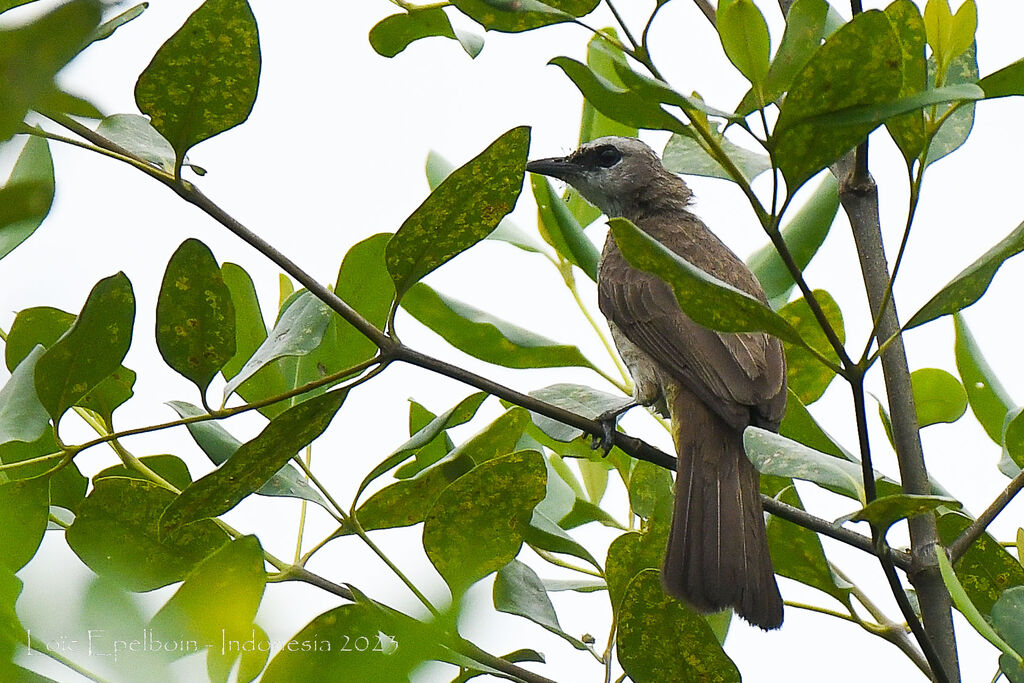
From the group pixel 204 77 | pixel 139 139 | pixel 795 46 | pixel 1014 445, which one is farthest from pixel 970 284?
pixel 139 139

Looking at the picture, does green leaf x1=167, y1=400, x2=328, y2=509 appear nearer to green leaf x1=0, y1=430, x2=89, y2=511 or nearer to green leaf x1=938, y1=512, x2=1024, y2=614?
green leaf x1=0, y1=430, x2=89, y2=511

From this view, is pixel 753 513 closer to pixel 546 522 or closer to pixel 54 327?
pixel 546 522

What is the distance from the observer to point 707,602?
74.4 inches

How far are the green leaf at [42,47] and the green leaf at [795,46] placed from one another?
1068 mm

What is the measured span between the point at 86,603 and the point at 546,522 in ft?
4.69

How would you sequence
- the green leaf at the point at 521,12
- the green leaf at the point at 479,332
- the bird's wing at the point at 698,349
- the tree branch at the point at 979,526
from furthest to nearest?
1. the bird's wing at the point at 698,349
2. the green leaf at the point at 479,332
3. the tree branch at the point at 979,526
4. the green leaf at the point at 521,12

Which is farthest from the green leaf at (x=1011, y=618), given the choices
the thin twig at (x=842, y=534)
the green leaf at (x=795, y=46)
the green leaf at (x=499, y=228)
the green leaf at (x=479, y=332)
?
the green leaf at (x=499, y=228)

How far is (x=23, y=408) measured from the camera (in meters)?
1.37

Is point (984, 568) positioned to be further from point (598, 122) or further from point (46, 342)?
point (46, 342)

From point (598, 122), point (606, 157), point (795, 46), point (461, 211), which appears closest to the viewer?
point (795, 46)

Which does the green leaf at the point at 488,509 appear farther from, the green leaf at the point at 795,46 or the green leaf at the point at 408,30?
the green leaf at the point at 408,30

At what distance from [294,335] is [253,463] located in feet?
0.73

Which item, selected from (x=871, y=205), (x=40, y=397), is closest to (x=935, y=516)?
(x=871, y=205)

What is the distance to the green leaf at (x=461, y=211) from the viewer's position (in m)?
1.32
